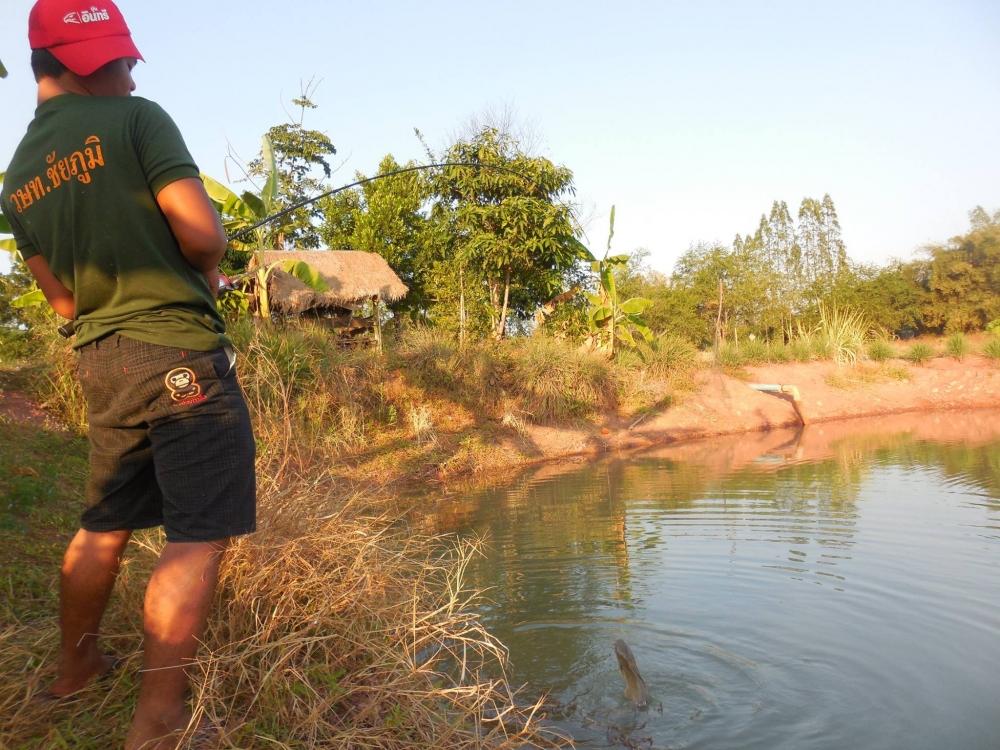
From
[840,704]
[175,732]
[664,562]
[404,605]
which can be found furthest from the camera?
[664,562]

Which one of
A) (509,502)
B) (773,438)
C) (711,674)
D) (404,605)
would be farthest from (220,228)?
(773,438)

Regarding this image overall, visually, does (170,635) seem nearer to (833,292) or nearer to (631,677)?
(631,677)

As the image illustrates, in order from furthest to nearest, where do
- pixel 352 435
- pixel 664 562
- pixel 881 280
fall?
pixel 881 280, pixel 352 435, pixel 664 562

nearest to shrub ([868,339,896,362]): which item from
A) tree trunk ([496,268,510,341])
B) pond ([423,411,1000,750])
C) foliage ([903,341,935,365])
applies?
foliage ([903,341,935,365])

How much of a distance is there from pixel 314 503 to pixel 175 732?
1254mm

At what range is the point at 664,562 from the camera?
19.5ft

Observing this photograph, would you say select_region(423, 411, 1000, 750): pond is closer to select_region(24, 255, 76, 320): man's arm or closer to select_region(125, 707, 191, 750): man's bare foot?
select_region(125, 707, 191, 750): man's bare foot

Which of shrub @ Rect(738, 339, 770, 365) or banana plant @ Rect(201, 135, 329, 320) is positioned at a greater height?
banana plant @ Rect(201, 135, 329, 320)

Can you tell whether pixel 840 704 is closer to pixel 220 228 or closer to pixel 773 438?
pixel 220 228

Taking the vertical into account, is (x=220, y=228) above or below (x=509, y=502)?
above

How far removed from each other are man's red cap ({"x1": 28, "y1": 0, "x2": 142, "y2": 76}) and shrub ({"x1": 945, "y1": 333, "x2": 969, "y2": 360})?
21.8 metres

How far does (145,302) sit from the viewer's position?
7.07 feet

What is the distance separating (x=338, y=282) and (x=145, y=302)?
1431 cm

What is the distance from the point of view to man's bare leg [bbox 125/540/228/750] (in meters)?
2.08
